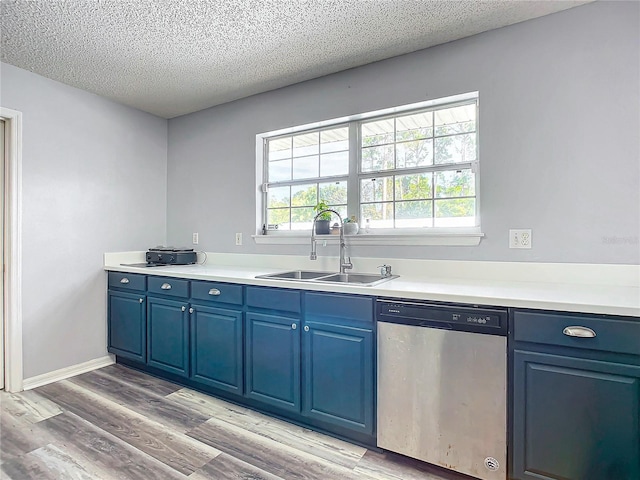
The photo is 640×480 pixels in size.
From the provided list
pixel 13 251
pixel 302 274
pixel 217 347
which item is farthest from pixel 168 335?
pixel 13 251

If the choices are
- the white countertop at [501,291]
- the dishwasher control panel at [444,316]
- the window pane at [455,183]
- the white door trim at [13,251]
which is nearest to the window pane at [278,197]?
the white countertop at [501,291]

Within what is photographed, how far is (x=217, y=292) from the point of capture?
7.66 feet

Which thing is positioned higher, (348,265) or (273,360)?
(348,265)

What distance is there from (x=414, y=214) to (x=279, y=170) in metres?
1.31

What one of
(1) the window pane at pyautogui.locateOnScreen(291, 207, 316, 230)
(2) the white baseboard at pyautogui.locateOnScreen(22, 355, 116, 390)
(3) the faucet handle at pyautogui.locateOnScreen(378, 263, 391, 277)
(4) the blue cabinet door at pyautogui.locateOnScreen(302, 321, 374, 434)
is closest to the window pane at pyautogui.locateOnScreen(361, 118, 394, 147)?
(1) the window pane at pyautogui.locateOnScreen(291, 207, 316, 230)

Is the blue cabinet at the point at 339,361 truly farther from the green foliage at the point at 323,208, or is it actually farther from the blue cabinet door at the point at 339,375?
the green foliage at the point at 323,208

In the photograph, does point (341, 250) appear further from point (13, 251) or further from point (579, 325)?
point (13, 251)

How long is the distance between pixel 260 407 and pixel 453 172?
2.03m

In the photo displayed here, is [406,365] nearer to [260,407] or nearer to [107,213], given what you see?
[260,407]

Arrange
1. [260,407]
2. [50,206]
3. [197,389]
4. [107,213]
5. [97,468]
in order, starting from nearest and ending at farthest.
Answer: [97,468] → [260,407] → [197,389] → [50,206] → [107,213]

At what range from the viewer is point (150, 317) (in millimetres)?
2729

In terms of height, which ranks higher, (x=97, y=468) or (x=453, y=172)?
(x=453, y=172)

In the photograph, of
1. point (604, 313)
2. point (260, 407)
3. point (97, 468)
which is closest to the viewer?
point (604, 313)

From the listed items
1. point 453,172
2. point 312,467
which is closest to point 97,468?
point 312,467
